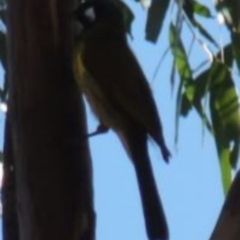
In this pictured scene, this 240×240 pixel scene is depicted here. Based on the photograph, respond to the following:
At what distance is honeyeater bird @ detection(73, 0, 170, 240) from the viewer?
1160mm

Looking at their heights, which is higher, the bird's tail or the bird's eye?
the bird's eye

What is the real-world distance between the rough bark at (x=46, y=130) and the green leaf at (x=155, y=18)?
0.75 feet

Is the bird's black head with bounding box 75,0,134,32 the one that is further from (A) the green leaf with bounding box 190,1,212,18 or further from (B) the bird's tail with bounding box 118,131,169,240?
(B) the bird's tail with bounding box 118,131,169,240

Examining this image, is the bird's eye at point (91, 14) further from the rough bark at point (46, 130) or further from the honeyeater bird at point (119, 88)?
the rough bark at point (46, 130)

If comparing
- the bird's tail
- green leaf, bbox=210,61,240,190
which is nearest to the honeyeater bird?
the bird's tail

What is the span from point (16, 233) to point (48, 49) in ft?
0.71

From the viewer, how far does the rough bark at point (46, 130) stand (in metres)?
0.96

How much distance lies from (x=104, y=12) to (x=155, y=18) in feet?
0.66

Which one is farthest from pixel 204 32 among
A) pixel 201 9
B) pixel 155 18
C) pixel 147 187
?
pixel 147 187

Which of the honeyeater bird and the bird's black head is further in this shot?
the bird's black head

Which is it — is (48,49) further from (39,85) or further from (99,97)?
(99,97)

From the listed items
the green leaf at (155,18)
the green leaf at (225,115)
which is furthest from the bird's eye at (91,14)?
the green leaf at (225,115)

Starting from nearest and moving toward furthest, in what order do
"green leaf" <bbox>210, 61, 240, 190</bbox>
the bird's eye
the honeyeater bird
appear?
the honeyeater bird
"green leaf" <bbox>210, 61, 240, 190</bbox>
the bird's eye

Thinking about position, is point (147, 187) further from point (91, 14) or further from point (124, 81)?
point (91, 14)
